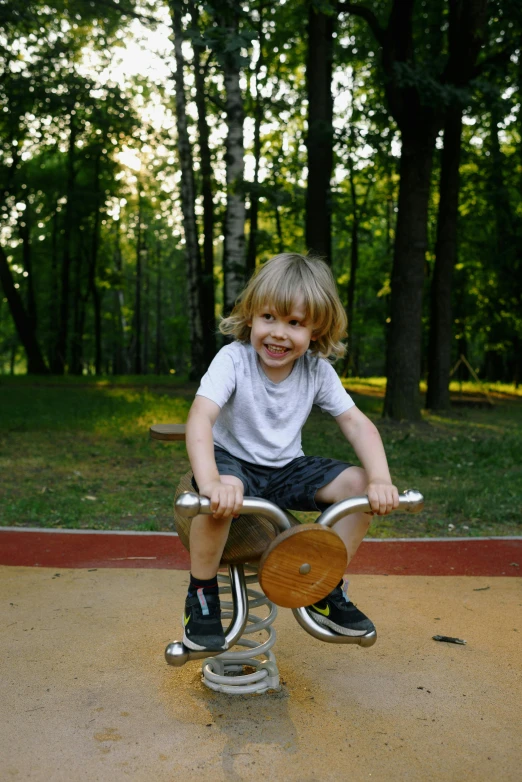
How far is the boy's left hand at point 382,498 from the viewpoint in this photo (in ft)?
8.21

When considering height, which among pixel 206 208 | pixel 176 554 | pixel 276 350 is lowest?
pixel 176 554

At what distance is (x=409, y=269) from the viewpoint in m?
11.1

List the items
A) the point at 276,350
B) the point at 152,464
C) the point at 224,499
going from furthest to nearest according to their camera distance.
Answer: the point at 152,464, the point at 276,350, the point at 224,499

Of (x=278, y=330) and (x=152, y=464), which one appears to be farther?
(x=152, y=464)

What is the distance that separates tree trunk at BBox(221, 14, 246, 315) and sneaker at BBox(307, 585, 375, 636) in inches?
303

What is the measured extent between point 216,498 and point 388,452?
22.7ft

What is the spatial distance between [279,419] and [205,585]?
66 centimetres

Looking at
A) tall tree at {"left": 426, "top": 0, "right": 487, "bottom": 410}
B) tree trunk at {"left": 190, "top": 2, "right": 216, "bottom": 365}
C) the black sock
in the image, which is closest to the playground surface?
the black sock

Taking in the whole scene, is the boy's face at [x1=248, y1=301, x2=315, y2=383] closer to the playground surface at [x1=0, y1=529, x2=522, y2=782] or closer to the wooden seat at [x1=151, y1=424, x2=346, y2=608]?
the wooden seat at [x1=151, y1=424, x2=346, y2=608]

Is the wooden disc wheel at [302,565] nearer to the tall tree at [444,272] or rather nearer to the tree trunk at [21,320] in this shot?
the tall tree at [444,272]

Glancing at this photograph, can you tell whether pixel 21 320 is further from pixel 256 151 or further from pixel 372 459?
pixel 372 459

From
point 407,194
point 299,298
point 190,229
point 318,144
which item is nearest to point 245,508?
point 299,298

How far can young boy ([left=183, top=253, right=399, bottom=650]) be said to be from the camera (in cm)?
267

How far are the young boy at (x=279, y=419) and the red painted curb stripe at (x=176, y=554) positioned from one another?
188 centimetres
